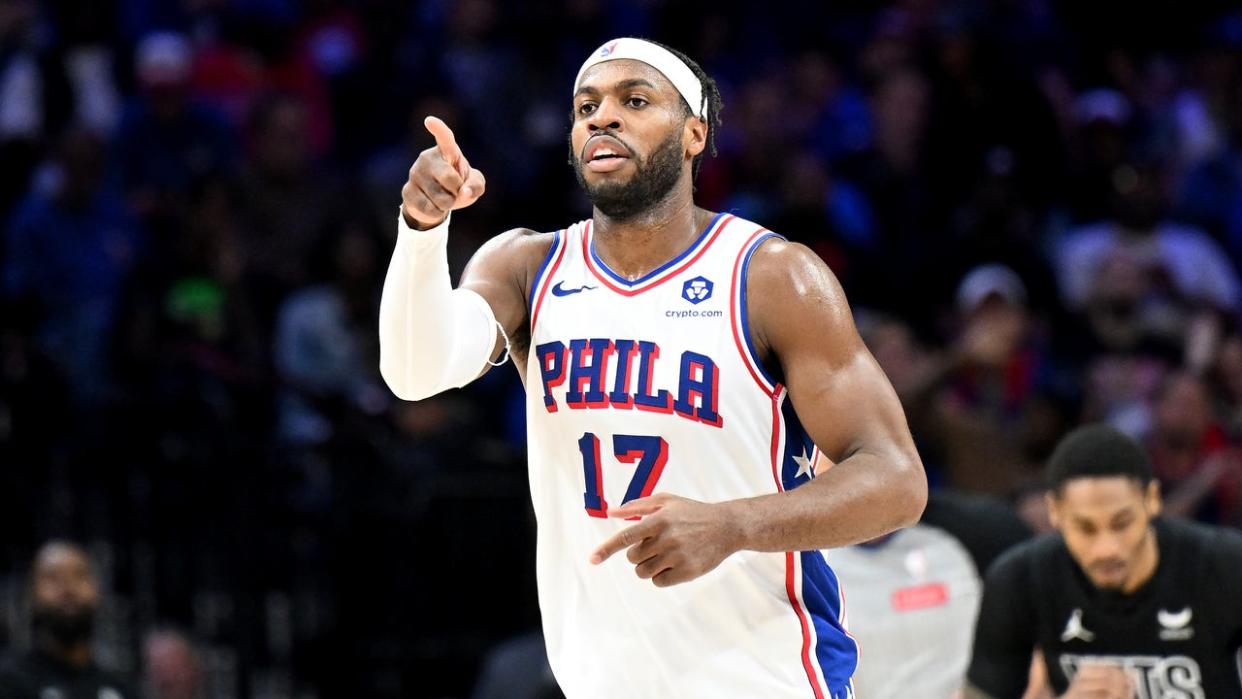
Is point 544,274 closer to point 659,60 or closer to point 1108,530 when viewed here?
point 659,60

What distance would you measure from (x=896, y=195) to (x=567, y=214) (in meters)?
2.13

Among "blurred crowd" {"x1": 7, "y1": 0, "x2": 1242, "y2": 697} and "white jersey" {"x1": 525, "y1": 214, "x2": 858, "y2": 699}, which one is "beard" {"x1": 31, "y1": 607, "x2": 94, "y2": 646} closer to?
"blurred crowd" {"x1": 7, "y1": 0, "x2": 1242, "y2": 697}

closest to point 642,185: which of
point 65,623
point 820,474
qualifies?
point 820,474

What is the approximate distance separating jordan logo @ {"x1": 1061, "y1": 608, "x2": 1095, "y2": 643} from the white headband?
2.57 m

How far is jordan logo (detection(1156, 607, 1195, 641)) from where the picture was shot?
616 centimetres

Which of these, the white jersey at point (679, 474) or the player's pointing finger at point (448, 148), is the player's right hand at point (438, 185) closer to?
the player's pointing finger at point (448, 148)

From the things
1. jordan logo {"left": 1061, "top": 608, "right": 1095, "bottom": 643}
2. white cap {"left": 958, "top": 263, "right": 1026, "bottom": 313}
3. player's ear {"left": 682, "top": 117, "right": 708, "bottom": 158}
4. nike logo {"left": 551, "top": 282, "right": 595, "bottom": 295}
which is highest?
white cap {"left": 958, "top": 263, "right": 1026, "bottom": 313}

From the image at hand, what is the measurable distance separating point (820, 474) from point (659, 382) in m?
0.50

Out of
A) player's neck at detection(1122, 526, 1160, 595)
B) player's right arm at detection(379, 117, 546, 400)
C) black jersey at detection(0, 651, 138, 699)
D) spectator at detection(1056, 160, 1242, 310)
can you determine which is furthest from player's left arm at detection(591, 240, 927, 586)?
spectator at detection(1056, 160, 1242, 310)

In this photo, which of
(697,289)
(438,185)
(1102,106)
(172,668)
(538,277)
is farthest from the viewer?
(1102,106)

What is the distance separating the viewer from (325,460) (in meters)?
9.76

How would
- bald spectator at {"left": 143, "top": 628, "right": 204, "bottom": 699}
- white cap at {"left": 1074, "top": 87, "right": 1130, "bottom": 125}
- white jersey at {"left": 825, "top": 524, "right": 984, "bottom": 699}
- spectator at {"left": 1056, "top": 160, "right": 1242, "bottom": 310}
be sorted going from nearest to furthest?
1. white jersey at {"left": 825, "top": 524, "right": 984, "bottom": 699}
2. bald spectator at {"left": 143, "top": 628, "right": 204, "bottom": 699}
3. spectator at {"left": 1056, "top": 160, "right": 1242, "bottom": 310}
4. white cap at {"left": 1074, "top": 87, "right": 1130, "bottom": 125}

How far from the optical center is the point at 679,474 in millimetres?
4367

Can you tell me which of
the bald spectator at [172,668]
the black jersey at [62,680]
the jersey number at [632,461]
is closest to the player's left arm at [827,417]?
the jersey number at [632,461]
